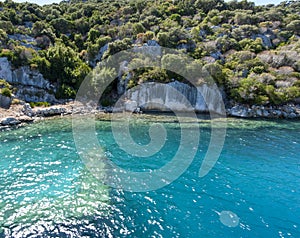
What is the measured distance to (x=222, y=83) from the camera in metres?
43.0

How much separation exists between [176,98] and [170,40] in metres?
22.8

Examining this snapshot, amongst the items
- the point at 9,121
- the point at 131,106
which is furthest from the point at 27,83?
the point at 131,106

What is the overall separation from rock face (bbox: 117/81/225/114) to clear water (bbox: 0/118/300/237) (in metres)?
19.7

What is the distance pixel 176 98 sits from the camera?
4131 cm

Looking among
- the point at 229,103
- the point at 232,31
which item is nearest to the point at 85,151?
the point at 229,103

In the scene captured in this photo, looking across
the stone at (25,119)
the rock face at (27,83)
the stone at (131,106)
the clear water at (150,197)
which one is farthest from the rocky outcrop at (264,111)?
the rock face at (27,83)

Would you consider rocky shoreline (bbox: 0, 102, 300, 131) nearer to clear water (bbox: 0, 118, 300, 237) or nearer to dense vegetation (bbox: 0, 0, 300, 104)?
dense vegetation (bbox: 0, 0, 300, 104)

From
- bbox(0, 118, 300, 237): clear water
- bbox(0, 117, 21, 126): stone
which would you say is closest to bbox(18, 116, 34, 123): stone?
bbox(0, 117, 21, 126): stone

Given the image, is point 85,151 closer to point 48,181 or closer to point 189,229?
point 48,181

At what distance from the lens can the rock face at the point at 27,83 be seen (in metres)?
40.6

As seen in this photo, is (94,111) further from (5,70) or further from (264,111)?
(264,111)

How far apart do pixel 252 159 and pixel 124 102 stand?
28678 millimetres

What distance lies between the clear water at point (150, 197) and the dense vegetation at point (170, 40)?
2440 centimetres

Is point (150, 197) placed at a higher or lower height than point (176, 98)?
lower
